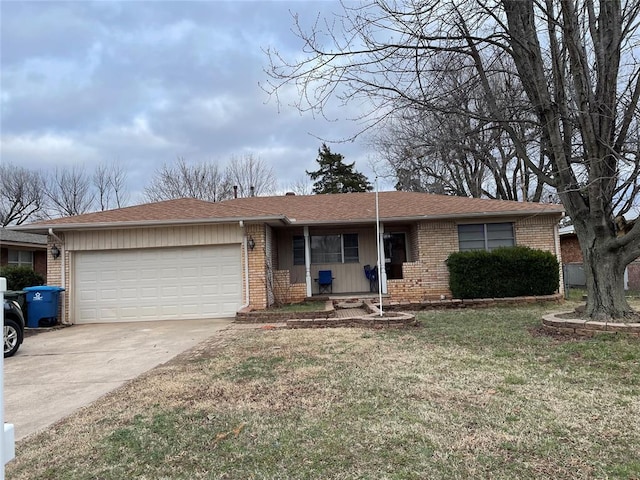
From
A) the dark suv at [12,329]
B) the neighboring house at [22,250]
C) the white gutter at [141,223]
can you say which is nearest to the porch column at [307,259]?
the white gutter at [141,223]

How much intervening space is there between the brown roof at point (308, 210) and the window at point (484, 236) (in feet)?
1.88

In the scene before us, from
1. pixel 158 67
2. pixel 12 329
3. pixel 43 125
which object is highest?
pixel 43 125

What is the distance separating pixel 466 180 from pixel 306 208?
14600mm

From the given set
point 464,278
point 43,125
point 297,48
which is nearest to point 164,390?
point 297,48

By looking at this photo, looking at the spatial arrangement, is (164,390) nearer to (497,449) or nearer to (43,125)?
(497,449)

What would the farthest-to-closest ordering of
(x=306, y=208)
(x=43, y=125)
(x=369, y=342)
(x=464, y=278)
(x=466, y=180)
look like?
(x=466, y=180) → (x=43, y=125) → (x=306, y=208) → (x=464, y=278) → (x=369, y=342)

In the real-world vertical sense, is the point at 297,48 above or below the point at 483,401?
above

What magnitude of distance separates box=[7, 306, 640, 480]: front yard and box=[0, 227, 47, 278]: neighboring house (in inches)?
557

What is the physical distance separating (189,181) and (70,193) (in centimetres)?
859

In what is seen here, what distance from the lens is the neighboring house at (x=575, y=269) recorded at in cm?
1602

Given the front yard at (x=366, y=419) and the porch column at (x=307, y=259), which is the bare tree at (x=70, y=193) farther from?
the front yard at (x=366, y=419)

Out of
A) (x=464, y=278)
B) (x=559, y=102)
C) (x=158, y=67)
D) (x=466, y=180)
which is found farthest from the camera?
(x=466, y=180)

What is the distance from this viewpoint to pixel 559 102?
7.38m

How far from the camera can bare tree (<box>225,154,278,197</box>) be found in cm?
2998
